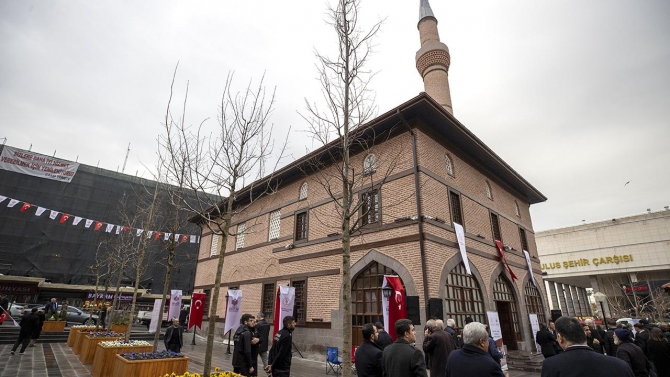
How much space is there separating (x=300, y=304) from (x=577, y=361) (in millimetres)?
11547

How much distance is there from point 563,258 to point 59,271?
2060 inches

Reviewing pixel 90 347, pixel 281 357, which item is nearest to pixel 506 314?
pixel 281 357

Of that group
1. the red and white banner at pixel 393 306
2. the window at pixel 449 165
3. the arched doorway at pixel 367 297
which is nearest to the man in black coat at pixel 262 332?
the red and white banner at pixel 393 306

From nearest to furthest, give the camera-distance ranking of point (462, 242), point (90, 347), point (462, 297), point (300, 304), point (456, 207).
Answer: point (90, 347), point (462, 297), point (462, 242), point (456, 207), point (300, 304)

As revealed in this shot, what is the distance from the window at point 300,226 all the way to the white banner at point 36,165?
26.6m

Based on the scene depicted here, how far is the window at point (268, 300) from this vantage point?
574 inches

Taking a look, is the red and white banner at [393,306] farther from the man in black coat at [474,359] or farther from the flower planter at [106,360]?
the flower planter at [106,360]

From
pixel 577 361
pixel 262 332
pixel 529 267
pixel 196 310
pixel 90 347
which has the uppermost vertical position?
pixel 529 267

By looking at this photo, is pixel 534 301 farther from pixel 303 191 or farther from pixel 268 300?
pixel 268 300

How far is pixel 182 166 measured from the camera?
23.7 ft

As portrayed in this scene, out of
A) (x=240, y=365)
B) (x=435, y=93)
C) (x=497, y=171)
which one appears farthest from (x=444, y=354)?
(x=435, y=93)

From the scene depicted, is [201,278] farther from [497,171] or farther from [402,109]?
[497,171]

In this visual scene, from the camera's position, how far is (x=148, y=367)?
248 inches

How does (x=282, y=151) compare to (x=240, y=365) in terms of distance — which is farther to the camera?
(x=282, y=151)
